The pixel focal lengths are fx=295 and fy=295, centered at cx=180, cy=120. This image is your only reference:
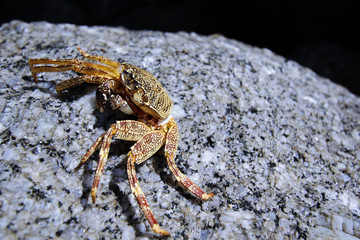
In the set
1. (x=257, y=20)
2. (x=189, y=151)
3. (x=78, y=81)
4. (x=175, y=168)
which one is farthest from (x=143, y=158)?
(x=257, y=20)

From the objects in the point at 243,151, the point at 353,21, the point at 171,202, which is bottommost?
the point at 171,202

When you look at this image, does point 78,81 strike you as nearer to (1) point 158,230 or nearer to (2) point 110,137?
(2) point 110,137

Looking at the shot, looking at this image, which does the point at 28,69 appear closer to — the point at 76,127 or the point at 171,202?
the point at 76,127

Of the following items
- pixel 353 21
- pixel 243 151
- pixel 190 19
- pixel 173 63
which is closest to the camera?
pixel 243 151

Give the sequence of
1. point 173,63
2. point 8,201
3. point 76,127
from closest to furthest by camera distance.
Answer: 1. point 8,201
2. point 76,127
3. point 173,63

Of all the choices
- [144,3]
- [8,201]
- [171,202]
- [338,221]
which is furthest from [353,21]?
[8,201]

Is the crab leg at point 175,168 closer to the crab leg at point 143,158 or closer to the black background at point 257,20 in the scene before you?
the crab leg at point 143,158

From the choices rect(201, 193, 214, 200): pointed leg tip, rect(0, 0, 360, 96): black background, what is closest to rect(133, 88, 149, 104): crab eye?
rect(201, 193, 214, 200): pointed leg tip

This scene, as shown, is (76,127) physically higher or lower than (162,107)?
lower

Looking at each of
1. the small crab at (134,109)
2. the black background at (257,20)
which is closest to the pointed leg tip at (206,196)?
the small crab at (134,109)
